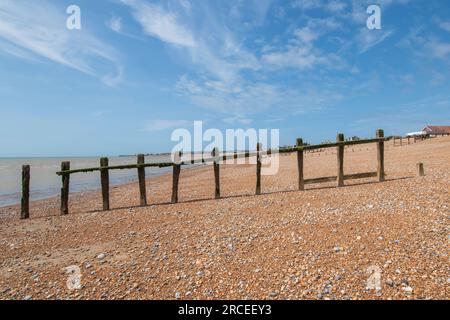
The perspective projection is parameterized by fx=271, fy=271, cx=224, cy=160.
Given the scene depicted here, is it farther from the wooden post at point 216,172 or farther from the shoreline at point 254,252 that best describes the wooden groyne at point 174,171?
the shoreline at point 254,252

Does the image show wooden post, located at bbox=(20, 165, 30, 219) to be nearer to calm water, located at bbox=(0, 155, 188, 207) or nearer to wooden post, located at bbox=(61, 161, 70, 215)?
wooden post, located at bbox=(61, 161, 70, 215)

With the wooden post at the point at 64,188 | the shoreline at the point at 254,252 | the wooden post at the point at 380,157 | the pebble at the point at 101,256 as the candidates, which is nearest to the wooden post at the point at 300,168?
the shoreline at the point at 254,252

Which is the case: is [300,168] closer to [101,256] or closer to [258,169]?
[258,169]

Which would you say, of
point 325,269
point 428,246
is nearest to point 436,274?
point 428,246

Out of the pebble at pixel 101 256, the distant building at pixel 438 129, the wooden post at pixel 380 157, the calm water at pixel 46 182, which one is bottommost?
the pebble at pixel 101 256

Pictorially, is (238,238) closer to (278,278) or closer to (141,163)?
(278,278)

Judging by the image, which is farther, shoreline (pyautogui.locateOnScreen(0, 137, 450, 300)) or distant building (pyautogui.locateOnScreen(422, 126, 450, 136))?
distant building (pyautogui.locateOnScreen(422, 126, 450, 136))

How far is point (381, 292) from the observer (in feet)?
12.5

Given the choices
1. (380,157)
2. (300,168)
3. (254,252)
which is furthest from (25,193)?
(380,157)

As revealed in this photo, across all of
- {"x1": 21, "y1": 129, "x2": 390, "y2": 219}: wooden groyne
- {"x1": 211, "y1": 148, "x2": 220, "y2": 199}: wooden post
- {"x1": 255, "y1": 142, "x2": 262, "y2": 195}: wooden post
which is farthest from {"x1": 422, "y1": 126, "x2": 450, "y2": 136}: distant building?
{"x1": 211, "y1": 148, "x2": 220, "y2": 199}: wooden post

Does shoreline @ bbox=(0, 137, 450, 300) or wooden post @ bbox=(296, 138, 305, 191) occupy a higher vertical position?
wooden post @ bbox=(296, 138, 305, 191)

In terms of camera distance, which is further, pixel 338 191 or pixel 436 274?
pixel 338 191
